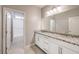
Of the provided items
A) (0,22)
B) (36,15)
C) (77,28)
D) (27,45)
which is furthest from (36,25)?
(77,28)

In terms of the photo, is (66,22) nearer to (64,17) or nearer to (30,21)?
(64,17)

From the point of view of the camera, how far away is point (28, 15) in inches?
159

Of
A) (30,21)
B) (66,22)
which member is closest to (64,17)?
(66,22)

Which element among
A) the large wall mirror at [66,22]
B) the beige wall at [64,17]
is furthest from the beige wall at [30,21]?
the beige wall at [64,17]

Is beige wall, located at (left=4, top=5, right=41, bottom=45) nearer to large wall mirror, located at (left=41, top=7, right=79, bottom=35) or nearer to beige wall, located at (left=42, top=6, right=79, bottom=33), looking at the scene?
large wall mirror, located at (left=41, top=7, right=79, bottom=35)

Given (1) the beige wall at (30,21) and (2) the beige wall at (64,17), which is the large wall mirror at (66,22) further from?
(1) the beige wall at (30,21)

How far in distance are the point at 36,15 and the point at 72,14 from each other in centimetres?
232

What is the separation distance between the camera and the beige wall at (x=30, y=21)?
12.9 ft

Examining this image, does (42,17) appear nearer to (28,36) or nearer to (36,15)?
(36,15)

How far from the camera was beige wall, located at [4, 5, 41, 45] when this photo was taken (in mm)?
3938

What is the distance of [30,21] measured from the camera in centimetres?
413

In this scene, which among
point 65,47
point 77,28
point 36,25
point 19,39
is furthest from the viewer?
point 19,39

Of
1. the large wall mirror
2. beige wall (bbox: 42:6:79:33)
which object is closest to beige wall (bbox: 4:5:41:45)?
the large wall mirror

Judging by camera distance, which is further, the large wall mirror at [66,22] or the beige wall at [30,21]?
the beige wall at [30,21]
